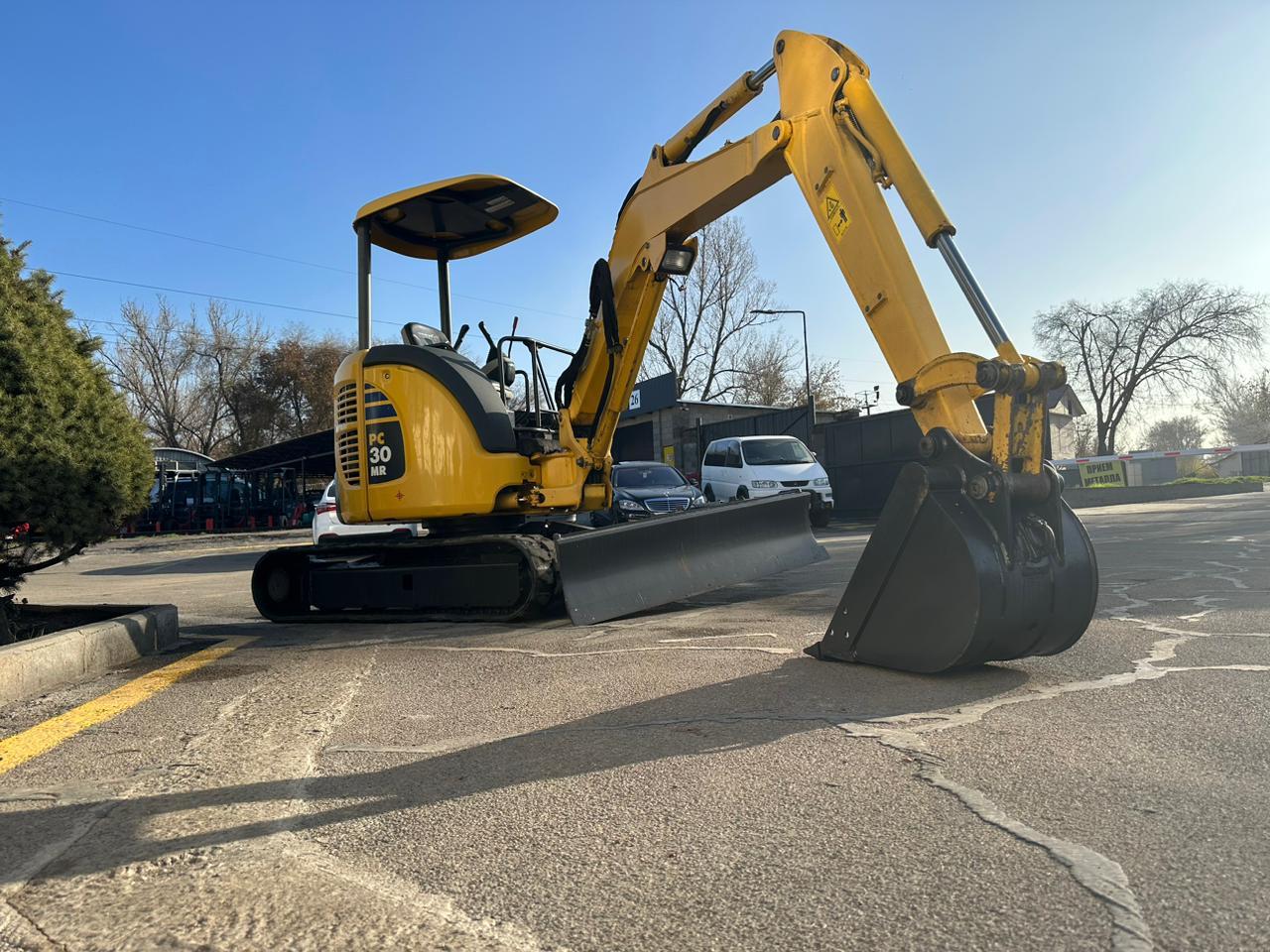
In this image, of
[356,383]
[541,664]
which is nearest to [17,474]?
[356,383]

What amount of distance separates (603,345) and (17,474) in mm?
4189

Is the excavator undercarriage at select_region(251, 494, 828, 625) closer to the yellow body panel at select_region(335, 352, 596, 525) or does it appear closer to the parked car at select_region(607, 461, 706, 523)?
the yellow body panel at select_region(335, 352, 596, 525)

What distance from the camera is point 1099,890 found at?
2123mm

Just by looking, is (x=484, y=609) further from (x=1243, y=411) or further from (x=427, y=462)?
(x=1243, y=411)

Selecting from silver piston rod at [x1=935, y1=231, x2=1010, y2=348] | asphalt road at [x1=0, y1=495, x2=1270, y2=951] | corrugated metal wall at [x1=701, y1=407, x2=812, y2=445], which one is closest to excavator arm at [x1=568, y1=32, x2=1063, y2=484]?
silver piston rod at [x1=935, y1=231, x2=1010, y2=348]

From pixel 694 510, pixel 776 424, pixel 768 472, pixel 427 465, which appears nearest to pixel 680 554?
pixel 694 510

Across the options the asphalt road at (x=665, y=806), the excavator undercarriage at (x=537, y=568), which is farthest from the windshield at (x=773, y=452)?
the asphalt road at (x=665, y=806)

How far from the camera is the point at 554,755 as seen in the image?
3385mm

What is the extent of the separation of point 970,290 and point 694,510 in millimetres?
3344

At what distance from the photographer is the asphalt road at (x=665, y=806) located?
2078 millimetres

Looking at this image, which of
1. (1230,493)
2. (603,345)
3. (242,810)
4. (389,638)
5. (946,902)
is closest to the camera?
(946,902)

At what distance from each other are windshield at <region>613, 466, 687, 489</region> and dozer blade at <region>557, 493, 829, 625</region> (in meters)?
5.22

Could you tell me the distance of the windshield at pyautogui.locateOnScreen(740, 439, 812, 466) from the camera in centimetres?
1864

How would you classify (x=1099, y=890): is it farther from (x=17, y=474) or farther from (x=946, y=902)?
(x=17, y=474)
